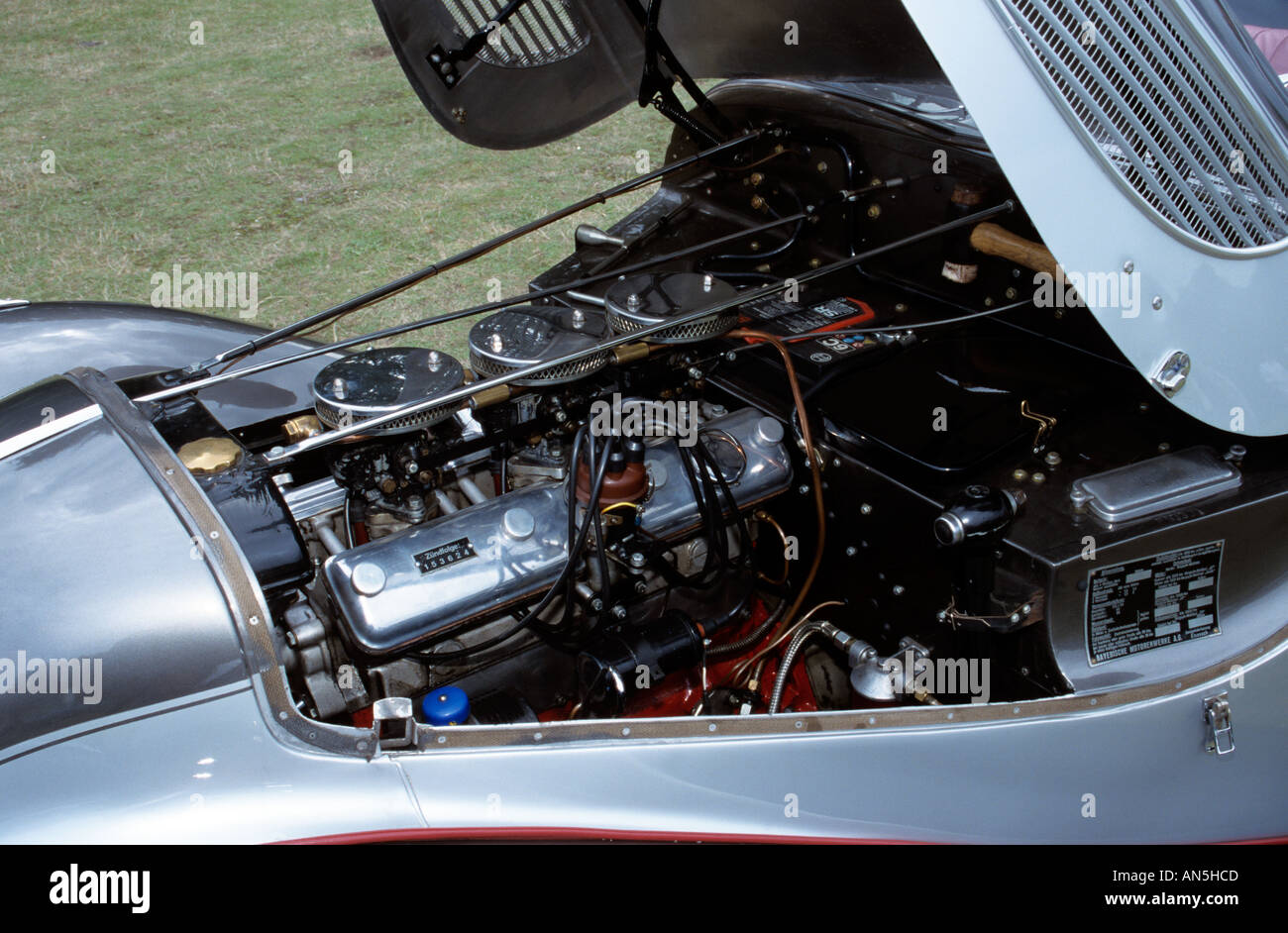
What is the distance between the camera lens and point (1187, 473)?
1.79 metres

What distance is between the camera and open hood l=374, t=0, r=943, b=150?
2.22 meters

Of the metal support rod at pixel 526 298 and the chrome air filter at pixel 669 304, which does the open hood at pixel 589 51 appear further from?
the chrome air filter at pixel 669 304

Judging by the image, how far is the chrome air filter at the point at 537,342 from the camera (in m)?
1.88

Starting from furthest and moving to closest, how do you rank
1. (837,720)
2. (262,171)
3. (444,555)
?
(262,171)
(444,555)
(837,720)

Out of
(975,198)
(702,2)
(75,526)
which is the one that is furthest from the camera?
(702,2)

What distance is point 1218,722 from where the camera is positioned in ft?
5.70

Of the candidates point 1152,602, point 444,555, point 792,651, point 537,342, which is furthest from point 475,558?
point 1152,602

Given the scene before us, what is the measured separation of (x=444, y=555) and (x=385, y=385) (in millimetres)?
348

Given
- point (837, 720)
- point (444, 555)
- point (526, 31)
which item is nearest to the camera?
point (837, 720)

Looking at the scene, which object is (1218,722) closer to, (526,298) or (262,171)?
(526,298)

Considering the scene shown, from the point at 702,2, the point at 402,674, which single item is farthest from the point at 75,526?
the point at 702,2

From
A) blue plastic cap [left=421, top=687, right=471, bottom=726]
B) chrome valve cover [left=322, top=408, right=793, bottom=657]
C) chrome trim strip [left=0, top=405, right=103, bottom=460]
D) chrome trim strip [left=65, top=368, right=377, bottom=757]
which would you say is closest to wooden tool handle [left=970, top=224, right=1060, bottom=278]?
chrome valve cover [left=322, top=408, right=793, bottom=657]
